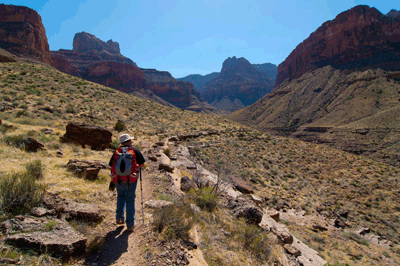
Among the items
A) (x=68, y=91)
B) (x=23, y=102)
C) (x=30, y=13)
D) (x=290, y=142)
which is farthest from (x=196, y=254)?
(x=30, y=13)

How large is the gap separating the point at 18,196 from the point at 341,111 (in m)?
70.3

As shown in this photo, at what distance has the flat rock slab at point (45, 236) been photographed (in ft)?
8.87

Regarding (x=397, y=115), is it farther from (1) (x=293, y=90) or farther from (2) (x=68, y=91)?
(2) (x=68, y=91)

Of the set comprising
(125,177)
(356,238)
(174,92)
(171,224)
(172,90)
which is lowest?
(356,238)

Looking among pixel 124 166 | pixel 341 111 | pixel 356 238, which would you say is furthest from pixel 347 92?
pixel 124 166

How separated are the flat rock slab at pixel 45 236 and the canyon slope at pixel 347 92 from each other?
138 ft

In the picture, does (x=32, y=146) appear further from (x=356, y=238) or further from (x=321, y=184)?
(x=321, y=184)

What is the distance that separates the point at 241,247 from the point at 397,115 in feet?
182

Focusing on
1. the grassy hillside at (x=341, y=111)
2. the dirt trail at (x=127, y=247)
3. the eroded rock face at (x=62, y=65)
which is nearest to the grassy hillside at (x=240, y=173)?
the dirt trail at (x=127, y=247)

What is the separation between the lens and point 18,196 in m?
3.54

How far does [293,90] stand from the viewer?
9094cm

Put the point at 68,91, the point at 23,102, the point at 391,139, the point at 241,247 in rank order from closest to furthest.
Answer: the point at 241,247 < the point at 23,102 < the point at 68,91 < the point at 391,139

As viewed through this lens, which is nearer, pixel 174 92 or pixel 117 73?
pixel 117 73

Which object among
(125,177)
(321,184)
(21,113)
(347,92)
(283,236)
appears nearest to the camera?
(125,177)
